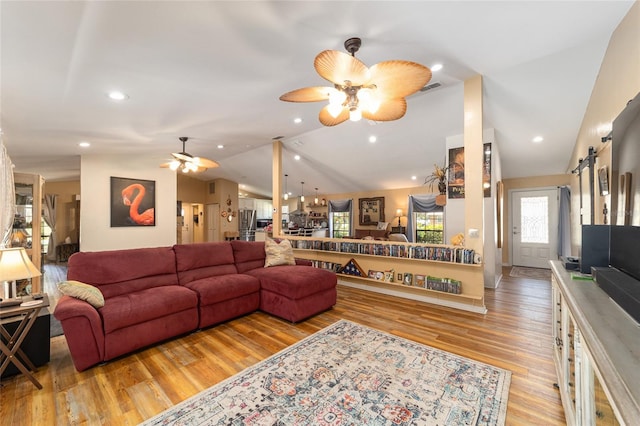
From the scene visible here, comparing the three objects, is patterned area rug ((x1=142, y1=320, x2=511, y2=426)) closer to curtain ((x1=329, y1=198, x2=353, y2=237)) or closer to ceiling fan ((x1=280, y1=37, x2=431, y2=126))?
ceiling fan ((x1=280, y1=37, x2=431, y2=126))

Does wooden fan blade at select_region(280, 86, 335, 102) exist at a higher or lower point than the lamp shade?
higher

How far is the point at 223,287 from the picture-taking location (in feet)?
10.4

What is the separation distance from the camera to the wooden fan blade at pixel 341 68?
1.74 metres

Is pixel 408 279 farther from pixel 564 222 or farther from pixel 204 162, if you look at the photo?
pixel 564 222

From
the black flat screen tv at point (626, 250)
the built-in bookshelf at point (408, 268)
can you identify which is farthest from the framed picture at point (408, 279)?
the black flat screen tv at point (626, 250)

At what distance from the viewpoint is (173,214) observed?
6371 millimetres

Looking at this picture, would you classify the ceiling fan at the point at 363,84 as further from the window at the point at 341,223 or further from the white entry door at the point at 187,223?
the white entry door at the point at 187,223

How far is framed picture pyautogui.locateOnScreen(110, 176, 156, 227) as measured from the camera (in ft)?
18.1

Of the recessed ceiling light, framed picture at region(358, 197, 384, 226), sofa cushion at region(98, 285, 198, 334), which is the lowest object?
sofa cushion at region(98, 285, 198, 334)

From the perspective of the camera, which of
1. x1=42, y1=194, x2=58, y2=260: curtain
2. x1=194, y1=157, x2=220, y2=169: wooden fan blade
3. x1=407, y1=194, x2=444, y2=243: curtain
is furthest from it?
x1=407, y1=194, x2=444, y2=243: curtain

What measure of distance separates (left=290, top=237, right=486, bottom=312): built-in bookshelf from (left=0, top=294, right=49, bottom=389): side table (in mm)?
3878

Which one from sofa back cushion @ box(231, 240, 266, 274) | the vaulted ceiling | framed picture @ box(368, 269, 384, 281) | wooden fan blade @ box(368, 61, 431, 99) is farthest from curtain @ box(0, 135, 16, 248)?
framed picture @ box(368, 269, 384, 281)

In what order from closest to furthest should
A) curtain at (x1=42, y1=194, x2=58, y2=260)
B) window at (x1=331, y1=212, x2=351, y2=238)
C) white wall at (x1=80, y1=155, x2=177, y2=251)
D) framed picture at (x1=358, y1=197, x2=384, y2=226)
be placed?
white wall at (x1=80, y1=155, x2=177, y2=251) < curtain at (x1=42, y1=194, x2=58, y2=260) < framed picture at (x1=358, y1=197, x2=384, y2=226) < window at (x1=331, y1=212, x2=351, y2=238)

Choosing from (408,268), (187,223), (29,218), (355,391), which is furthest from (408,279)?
(187,223)
